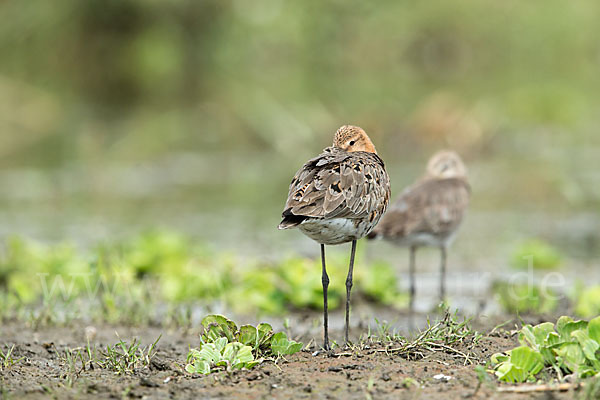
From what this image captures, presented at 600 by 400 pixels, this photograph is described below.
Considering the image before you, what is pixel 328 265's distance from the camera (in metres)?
7.96

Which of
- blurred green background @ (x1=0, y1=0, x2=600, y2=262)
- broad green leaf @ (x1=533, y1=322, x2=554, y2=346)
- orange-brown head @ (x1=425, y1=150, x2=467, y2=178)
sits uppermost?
blurred green background @ (x1=0, y1=0, x2=600, y2=262)

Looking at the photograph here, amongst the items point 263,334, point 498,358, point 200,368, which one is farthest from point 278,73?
point 498,358

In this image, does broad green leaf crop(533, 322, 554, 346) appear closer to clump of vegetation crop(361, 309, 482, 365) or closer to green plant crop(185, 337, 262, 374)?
clump of vegetation crop(361, 309, 482, 365)

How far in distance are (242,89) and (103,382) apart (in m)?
22.9

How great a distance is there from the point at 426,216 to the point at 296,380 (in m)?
3.45

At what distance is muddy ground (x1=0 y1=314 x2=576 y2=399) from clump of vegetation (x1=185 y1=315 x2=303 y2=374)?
57 millimetres

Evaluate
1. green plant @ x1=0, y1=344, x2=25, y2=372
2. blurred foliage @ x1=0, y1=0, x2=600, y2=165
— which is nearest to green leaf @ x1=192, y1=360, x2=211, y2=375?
green plant @ x1=0, y1=344, x2=25, y2=372

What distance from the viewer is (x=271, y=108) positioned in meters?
21.2

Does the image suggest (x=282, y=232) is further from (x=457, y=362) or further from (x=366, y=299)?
(x=457, y=362)

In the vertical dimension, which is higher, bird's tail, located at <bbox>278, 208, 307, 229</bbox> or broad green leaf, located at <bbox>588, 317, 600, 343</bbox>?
bird's tail, located at <bbox>278, 208, 307, 229</bbox>

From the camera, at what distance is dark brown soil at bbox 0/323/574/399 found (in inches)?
160

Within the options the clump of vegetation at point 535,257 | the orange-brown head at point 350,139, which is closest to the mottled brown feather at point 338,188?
the orange-brown head at point 350,139

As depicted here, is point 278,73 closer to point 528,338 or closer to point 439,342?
point 439,342

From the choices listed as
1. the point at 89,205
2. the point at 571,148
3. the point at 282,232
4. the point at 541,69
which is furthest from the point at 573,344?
the point at 541,69
